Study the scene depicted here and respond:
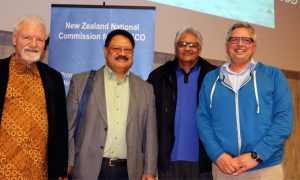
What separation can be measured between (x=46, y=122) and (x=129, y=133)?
0.58m

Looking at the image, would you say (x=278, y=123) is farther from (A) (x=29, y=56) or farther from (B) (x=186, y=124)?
(A) (x=29, y=56)

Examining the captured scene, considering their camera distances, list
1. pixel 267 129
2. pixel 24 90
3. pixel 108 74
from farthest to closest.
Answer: pixel 108 74 → pixel 267 129 → pixel 24 90

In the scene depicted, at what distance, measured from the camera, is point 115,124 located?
2.54 m

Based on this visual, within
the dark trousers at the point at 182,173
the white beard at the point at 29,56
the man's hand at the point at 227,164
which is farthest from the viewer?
the dark trousers at the point at 182,173

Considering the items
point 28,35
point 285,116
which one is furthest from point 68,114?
point 285,116

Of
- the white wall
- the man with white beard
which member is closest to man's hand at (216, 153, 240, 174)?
the man with white beard

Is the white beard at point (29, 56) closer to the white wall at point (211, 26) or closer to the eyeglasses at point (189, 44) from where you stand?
the white wall at point (211, 26)

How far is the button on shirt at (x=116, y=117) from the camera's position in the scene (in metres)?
2.52

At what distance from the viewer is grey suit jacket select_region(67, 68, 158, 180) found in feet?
8.16

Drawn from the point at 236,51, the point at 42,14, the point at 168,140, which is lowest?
the point at 168,140

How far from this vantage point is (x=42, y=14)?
3400mm

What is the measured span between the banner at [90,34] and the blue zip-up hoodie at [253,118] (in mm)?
972

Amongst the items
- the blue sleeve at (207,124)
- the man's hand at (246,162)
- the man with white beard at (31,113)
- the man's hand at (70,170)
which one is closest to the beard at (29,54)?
the man with white beard at (31,113)

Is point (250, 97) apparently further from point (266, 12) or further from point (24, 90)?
point (266, 12)
